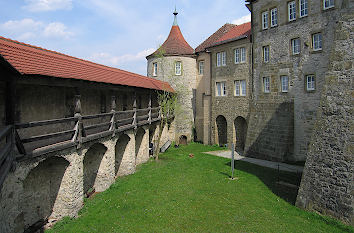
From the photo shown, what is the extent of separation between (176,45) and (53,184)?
19.5 meters

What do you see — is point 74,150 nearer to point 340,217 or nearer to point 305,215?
point 305,215

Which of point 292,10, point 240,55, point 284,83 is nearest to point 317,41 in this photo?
point 292,10

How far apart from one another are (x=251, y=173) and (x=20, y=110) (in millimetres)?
11676

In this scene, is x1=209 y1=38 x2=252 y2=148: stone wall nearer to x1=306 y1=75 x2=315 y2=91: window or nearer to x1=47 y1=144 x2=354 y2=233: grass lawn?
x1=306 y1=75 x2=315 y2=91: window

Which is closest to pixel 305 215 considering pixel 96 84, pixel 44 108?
pixel 96 84

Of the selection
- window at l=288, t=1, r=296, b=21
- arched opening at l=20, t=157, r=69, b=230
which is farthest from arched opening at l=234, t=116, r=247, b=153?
arched opening at l=20, t=157, r=69, b=230

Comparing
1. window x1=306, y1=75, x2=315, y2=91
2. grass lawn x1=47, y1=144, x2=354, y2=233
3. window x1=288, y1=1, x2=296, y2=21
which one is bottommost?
grass lawn x1=47, y1=144, x2=354, y2=233

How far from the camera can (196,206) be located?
10.0 meters

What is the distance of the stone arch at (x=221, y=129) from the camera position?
76.8 feet

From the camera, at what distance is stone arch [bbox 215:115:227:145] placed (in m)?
23.4

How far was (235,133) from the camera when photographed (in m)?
21.7

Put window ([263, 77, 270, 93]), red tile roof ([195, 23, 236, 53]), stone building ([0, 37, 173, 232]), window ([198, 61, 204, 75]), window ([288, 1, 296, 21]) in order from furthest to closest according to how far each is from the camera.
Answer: window ([198, 61, 204, 75]), red tile roof ([195, 23, 236, 53]), window ([263, 77, 270, 93]), window ([288, 1, 296, 21]), stone building ([0, 37, 173, 232])

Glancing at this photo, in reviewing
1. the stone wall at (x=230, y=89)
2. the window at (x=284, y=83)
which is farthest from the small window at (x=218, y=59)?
the window at (x=284, y=83)

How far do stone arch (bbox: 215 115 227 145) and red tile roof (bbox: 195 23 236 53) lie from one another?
714cm
